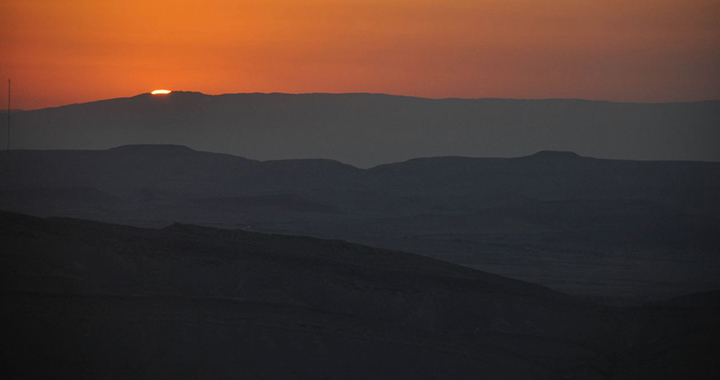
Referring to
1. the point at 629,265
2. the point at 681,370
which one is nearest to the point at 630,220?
the point at 629,265

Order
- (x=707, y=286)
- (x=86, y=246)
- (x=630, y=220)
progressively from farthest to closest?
(x=630, y=220) → (x=707, y=286) → (x=86, y=246)

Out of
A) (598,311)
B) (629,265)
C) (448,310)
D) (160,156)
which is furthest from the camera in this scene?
(160,156)

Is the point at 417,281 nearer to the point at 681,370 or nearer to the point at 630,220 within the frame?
the point at 681,370

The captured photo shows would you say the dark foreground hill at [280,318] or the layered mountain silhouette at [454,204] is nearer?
the dark foreground hill at [280,318]

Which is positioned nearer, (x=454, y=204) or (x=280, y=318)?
(x=280, y=318)
